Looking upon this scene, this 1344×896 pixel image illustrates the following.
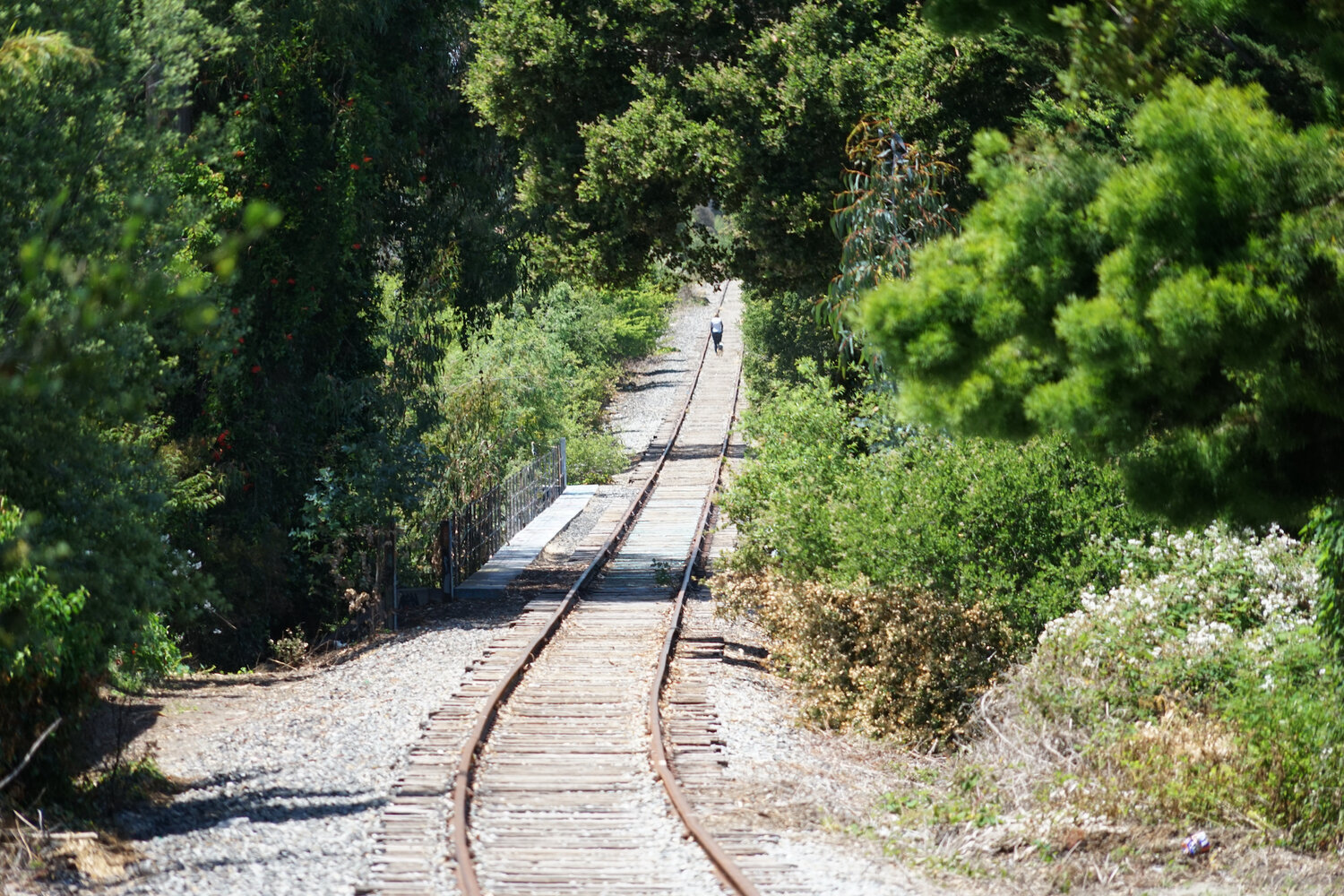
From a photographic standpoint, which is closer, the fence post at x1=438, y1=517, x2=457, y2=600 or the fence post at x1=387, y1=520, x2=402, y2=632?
the fence post at x1=387, y1=520, x2=402, y2=632

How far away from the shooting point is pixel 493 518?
23172 millimetres

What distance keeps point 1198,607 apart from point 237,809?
23.5 feet

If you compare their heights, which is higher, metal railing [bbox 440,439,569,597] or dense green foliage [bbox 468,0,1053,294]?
dense green foliage [bbox 468,0,1053,294]

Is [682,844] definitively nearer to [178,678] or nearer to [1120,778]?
[1120,778]

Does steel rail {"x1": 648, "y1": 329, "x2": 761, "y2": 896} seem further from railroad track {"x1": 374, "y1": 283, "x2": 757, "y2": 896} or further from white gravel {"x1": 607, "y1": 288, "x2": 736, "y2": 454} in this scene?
white gravel {"x1": 607, "y1": 288, "x2": 736, "y2": 454}

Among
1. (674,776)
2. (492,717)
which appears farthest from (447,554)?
(674,776)

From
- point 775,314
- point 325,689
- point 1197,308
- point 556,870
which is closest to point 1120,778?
point 556,870

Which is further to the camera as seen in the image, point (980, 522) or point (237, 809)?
point (980, 522)

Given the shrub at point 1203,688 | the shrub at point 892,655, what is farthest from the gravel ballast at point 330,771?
the shrub at point 1203,688

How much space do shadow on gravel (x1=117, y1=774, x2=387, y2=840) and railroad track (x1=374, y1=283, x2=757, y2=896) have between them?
43 centimetres

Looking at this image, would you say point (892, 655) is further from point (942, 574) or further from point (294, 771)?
point (294, 771)

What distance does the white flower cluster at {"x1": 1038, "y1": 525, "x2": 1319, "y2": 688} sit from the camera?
983 cm

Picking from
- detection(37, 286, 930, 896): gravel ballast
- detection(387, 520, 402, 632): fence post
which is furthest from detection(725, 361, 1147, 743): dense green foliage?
detection(387, 520, 402, 632): fence post

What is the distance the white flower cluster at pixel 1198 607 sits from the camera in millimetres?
9828
